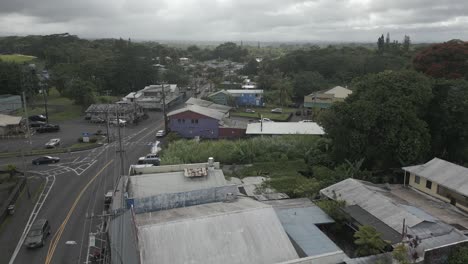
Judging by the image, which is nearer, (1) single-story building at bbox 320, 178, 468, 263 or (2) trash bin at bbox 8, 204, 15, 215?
(1) single-story building at bbox 320, 178, 468, 263

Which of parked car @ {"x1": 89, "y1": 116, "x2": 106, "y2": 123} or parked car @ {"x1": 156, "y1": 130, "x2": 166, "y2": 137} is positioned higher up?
parked car @ {"x1": 89, "y1": 116, "x2": 106, "y2": 123}

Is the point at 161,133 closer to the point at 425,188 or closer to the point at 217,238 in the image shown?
the point at 217,238

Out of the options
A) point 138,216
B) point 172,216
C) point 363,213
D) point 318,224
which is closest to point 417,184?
point 363,213

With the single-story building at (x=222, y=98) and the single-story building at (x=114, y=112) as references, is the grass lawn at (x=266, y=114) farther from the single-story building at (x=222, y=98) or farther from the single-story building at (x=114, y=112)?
the single-story building at (x=114, y=112)

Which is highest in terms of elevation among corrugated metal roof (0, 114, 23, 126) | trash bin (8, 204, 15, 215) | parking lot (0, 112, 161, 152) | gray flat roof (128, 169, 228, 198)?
corrugated metal roof (0, 114, 23, 126)

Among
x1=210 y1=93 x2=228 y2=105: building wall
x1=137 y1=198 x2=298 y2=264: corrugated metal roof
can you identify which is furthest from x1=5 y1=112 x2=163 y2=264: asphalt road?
x1=210 y1=93 x2=228 y2=105: building wall

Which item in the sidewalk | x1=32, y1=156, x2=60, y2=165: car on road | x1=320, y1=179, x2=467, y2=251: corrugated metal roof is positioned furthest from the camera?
x1=32, y1=156, x2=60, y2=165: car on road

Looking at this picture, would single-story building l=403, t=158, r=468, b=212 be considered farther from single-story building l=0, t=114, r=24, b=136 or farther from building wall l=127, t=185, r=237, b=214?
single-story building l=0, t=114, r=24, b=136
